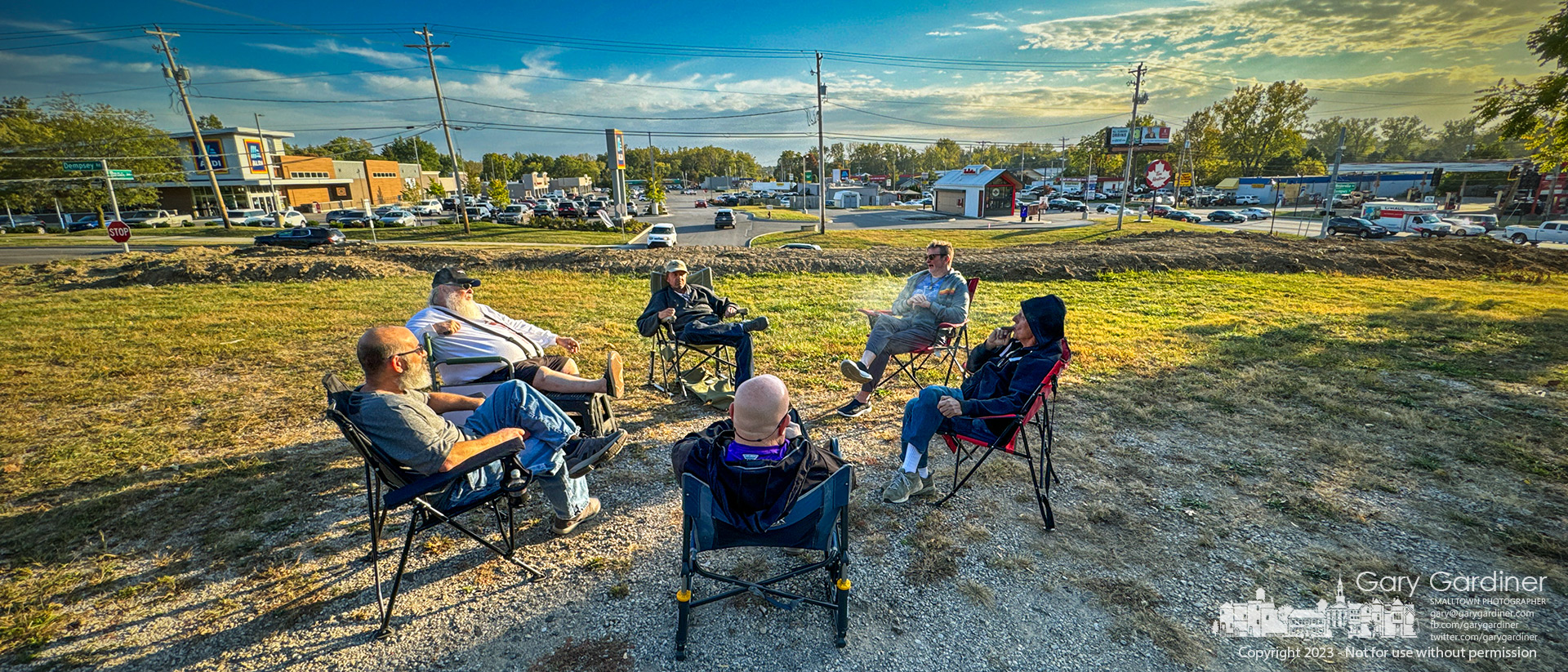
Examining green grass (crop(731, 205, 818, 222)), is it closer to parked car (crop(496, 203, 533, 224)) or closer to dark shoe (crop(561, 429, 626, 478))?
parked car (crop(496, 203, 533, 224))

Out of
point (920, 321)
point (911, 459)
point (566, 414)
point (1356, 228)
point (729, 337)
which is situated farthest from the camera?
point (1356, 228)

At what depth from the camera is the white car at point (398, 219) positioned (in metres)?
37.4

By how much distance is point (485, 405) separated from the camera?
324cm

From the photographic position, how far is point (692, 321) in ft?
18.9

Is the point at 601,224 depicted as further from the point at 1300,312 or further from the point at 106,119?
the point at 106,119

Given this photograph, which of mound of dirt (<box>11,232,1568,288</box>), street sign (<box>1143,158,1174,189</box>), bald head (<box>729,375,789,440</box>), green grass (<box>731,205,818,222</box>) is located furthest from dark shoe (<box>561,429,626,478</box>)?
green grass (<box>731,205,818,222</box>)

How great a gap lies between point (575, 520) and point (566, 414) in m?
0.73

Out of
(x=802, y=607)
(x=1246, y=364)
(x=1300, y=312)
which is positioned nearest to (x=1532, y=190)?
(x=1300, y=312)

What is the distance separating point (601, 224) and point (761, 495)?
115ft

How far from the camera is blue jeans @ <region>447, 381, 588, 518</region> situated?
316 centimetres

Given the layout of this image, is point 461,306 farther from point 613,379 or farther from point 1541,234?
point 1541,234

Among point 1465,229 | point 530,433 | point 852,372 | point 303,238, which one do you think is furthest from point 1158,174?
point 303,238

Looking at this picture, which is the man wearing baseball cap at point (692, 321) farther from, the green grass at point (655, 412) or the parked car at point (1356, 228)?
the parked car at point (1356, 228)

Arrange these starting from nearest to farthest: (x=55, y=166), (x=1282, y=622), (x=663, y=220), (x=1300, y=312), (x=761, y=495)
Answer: (x=761, y=495) → (x=1282, y=622) → (x=1300, y=312) → (x=55, y=166) → (x=663, y=220)
